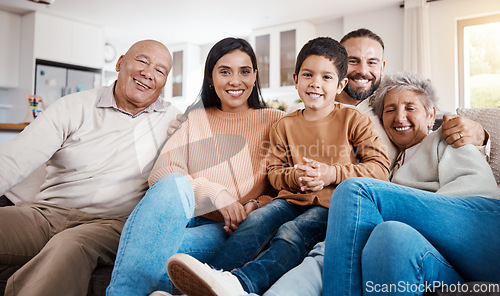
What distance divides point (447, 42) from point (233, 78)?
15.2 ft

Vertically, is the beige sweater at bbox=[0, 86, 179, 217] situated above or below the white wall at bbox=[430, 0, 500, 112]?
below

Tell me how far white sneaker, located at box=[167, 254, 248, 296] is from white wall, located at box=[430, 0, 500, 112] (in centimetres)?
486

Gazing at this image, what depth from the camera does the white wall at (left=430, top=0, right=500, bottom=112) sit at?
507 centimetres

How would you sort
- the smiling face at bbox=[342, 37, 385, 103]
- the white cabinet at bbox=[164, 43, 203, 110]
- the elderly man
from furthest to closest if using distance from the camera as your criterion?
the white cabinet at bbox=[164, 43, 203, 110] → the smiling face at bbox=[342, 37, 385, 103] → the elderly man

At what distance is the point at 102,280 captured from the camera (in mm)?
1288

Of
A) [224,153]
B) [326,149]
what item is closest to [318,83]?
[326,149]

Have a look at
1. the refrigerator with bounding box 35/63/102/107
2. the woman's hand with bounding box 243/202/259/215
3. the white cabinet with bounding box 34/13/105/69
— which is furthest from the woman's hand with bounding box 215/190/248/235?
the white cabinet with bounding box 34/13/105/69

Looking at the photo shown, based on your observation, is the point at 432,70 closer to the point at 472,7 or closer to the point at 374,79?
the point at 472,7

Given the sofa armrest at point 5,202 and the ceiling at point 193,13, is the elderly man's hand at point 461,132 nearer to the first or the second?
the sofa armrest at point 5,202

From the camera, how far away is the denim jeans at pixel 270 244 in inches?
41.2

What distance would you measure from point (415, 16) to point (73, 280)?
541cm

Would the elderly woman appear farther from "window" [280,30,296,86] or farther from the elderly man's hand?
"window" [280,30,296,86]

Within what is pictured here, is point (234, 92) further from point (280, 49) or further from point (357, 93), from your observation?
point (280, 49)

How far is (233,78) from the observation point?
1601 mm
